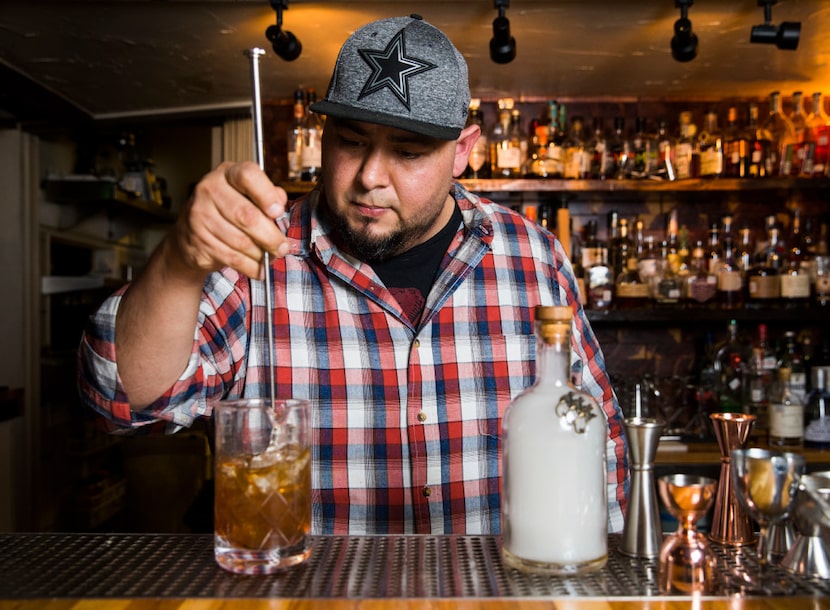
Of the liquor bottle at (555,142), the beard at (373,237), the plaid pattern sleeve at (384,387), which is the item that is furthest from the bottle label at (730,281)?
the beard at (373,237)

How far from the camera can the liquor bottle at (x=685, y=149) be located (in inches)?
115

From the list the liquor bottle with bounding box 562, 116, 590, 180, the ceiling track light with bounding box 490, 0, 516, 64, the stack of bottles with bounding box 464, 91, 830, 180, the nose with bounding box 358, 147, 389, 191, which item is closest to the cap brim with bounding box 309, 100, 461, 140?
the nose with bounding box 358, 147, 389, 191

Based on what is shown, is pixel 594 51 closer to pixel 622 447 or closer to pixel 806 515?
pixel 622 447

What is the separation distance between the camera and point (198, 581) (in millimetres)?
767

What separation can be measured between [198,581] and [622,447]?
2.96 feet

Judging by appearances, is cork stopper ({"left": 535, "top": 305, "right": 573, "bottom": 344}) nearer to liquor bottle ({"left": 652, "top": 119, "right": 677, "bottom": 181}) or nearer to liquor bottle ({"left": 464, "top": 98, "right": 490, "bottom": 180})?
liquor bottle ({"left": 464, "top": 98, "right": 490, "bottom": 180})

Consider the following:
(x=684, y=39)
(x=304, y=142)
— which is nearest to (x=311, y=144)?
(x=304, y=142)

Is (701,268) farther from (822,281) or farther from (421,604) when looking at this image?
(421,604)

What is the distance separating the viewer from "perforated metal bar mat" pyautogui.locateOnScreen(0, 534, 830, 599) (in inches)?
29.0

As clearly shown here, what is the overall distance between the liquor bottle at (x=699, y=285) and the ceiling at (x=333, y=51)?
0.70 meters

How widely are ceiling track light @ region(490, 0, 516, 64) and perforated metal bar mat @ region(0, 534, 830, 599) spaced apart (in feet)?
5.31

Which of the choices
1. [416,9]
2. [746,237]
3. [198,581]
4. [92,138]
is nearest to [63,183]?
[92,138]

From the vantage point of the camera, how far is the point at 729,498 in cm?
89

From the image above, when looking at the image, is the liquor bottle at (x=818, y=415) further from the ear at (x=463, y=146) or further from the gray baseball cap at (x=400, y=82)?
the gray baseball cap at (x=400, y=82)
